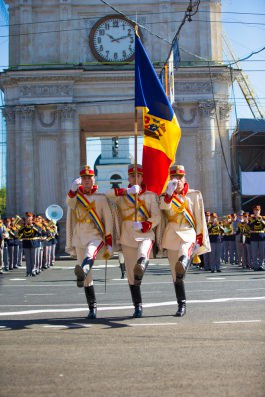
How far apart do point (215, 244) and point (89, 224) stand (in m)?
16.3

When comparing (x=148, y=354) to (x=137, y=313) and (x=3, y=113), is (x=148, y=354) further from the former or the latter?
(x=3, y=113)

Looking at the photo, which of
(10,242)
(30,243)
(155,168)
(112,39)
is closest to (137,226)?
(155,168)

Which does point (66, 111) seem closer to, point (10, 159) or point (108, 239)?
point (10, 159)

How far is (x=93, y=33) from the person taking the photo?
46.6 m

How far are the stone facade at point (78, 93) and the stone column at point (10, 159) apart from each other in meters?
0.06

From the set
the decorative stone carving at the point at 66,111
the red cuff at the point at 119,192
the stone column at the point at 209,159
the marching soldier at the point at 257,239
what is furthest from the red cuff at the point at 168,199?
the decorative stone carving at the point at 66,111

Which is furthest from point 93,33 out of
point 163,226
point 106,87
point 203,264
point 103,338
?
point 103,338

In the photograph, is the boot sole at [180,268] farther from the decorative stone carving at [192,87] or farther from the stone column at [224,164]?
the stone column at [224,164]

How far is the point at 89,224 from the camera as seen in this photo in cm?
1130

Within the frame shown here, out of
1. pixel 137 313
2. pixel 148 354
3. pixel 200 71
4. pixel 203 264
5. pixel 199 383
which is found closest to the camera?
pixel 199 383

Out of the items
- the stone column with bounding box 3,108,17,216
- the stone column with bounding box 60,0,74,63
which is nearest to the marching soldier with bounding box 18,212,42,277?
the stone column with bounding box 3,108,17,216

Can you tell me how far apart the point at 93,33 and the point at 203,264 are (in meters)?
21.9

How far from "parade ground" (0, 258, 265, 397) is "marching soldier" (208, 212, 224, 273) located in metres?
12.1

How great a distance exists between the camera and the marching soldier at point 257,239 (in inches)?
1033
